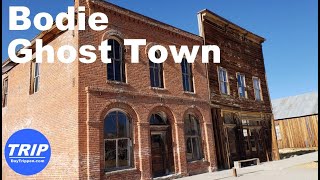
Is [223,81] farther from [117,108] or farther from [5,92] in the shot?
[5,92]

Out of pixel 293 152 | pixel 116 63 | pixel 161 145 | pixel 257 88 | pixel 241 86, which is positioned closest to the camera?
pixel 116 63

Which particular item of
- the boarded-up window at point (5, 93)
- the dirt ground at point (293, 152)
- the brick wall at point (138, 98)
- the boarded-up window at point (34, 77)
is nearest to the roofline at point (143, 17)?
the brick wall at point (138, 98)

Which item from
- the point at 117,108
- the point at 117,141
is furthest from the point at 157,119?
the point at 117,141

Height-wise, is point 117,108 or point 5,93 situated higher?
point 5,93

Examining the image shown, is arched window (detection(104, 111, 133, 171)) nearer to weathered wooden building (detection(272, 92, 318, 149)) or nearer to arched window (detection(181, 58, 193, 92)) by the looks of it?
arched window (detection(181, 58, 193, 92))

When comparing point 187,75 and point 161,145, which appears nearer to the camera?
point 161,145

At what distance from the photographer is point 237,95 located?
20.2m

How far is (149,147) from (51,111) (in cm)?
458

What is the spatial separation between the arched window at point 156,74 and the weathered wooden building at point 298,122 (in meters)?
23.8

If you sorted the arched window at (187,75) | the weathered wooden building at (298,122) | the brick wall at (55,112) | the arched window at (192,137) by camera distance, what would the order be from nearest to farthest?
the brick wall at (55,112) < the arched window at (192,137) < the arched window at (187,75) < the weathered wooden building at (298,122)

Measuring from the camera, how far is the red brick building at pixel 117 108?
11859 millimetres

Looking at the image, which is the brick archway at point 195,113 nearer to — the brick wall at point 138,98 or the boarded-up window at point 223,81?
the brick wall at point 138,98

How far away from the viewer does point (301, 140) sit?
33.2 m

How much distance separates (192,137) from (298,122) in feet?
74.5
